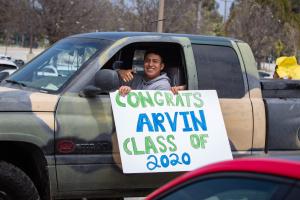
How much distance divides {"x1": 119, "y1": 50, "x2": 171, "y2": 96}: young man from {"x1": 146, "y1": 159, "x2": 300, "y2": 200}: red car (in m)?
3.26

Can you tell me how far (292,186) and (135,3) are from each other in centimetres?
3521

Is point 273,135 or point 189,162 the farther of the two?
point 273,135

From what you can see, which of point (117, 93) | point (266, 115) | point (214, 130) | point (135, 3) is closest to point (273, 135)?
point (266, 115)

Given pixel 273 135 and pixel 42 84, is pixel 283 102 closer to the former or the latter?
pixel 273 135

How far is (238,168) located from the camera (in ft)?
7.46

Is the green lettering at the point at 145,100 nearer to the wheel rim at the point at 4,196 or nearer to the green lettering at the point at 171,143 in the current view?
the green lettering at the point at 171,143

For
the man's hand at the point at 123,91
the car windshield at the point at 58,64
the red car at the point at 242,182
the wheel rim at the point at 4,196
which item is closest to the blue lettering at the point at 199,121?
the man's hand at the point at 123,91

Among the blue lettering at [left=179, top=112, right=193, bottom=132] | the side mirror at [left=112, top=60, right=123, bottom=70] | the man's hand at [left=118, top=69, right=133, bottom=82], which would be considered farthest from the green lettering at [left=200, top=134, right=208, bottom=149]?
the side mirror at [left=112, top=60, right=123, bottom=70]

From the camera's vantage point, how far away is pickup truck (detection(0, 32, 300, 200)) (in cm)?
493

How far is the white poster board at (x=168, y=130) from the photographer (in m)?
5.15

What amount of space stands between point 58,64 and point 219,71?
144 cm

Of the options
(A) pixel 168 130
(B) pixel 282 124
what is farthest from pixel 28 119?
(B) pixel 282 124

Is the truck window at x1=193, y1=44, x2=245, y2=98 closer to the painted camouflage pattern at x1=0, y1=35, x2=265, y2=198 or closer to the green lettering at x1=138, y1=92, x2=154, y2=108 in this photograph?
the green lettering at x1=138, y1=92, x2=154, y2=108

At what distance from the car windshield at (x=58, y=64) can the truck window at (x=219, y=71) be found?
2.87 feet
